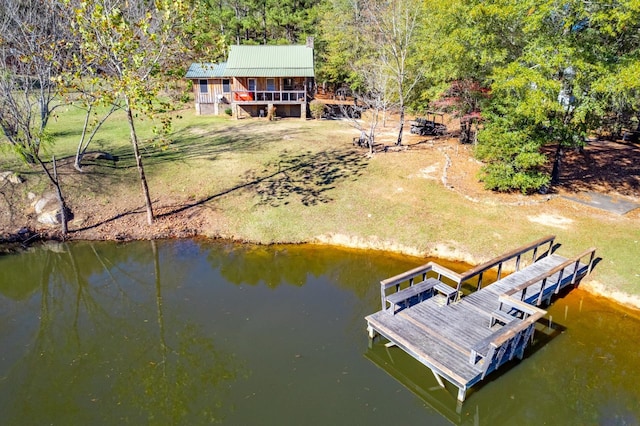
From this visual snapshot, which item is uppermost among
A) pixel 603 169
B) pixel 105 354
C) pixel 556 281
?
pixel 603 169

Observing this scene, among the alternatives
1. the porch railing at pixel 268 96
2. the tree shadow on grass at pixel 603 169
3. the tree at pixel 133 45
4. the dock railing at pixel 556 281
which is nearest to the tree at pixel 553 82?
the tree shadow on grass at pixel 603 169

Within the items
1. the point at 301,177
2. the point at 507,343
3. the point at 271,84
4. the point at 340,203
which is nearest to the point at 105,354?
the point at 507,343

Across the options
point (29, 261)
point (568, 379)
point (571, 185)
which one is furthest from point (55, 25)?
point (571, 185)

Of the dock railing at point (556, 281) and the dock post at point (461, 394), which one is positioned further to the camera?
the dock railing at point (556, 281)

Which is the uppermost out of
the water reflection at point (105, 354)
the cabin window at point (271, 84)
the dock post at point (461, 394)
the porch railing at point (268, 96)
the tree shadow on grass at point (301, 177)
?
the cabin window at point (271, 84)

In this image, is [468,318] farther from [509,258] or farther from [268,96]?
[268,96]

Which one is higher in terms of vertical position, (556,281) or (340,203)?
(340,203)

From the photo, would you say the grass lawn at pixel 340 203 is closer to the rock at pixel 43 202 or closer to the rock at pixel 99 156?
the rock at pixel 99 156
